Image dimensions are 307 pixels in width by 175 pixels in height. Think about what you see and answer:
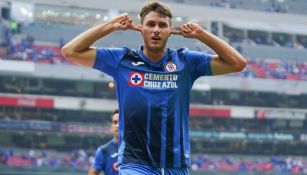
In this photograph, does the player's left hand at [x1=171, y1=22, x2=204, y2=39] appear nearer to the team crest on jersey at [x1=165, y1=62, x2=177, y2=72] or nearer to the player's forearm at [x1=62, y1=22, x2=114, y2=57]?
the team crest on jersey at [x1=165, y1=62, x2=177, y2=72]

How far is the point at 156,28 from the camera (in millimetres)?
4457

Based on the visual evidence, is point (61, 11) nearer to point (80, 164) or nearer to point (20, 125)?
point (20, 125)

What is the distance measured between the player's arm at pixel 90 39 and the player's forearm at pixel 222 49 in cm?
48

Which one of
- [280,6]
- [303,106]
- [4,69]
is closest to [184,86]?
[4,69]

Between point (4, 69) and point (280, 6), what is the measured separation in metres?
24.3

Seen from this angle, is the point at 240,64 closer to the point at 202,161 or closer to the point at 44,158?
the point at 44,158

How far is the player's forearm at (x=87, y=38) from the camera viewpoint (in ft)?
15.3

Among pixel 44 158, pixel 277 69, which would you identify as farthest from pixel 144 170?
pixel 277 69

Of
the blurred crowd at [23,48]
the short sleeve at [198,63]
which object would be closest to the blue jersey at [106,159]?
the short sleeve at [198,63]

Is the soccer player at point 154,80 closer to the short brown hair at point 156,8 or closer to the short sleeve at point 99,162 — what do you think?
the short brown hair at point 156,8

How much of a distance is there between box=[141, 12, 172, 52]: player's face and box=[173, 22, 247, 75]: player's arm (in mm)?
107

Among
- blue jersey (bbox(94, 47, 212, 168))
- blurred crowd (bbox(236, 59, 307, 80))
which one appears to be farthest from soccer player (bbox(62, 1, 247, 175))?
blurred crowd (bbox(236, 59, 307, 80))

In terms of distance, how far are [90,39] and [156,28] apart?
0.50 metres

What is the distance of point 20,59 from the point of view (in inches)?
1624
